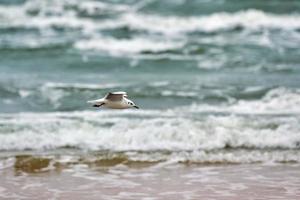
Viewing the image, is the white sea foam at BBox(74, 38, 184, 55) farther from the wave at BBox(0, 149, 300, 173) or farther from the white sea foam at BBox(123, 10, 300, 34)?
the wave at BBox(0, 149, 300, 173)

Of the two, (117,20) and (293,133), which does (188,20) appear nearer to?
(117,20)

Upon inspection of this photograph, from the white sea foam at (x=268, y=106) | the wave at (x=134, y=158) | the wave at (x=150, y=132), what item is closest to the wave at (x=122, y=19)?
the white sea foam at (x=268, y=106)

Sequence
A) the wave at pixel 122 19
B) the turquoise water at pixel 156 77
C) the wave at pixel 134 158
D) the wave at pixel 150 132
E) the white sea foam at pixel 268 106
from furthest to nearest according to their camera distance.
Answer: the wave at pixel 122 19 → the white sea foam at pixel 268 106 → the turquoise water at pixel 156 77 → the wave at pixel 150 132 → the wave at pixel 134 158

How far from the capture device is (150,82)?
41.0ft

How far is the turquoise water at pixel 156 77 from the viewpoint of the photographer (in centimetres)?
877

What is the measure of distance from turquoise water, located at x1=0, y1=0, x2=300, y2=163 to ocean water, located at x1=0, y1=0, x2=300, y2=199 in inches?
0.8

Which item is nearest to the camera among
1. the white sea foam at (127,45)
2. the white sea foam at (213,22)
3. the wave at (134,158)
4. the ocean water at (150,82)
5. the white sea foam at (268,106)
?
the wave at (134,158)

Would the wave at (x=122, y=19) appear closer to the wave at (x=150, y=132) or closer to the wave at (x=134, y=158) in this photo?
the wave at (x=150, y=132)

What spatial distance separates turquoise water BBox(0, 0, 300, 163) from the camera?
345 inches

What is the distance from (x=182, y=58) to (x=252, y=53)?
3.92 feet

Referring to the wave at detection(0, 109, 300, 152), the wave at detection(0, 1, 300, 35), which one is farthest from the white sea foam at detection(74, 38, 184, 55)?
the wave at detection(0, 109, 300, 152)

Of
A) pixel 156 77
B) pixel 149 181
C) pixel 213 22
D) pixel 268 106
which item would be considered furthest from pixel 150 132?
pixel 213 22

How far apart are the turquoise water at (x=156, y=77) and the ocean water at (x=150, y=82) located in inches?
0.8

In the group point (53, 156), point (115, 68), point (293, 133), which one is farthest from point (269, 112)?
point (115, 68)
